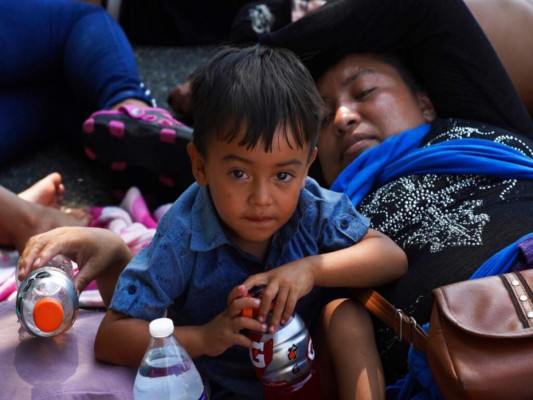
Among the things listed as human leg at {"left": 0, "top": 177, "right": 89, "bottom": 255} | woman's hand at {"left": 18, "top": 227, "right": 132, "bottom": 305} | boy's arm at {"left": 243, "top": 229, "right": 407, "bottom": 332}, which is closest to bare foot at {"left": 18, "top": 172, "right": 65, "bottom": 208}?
human leg at {"left": 0, "top": 177, "right": 89, "bottom": 255}

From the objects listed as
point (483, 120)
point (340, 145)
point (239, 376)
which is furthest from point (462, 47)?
point (239, 376)

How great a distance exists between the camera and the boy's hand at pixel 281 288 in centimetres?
139

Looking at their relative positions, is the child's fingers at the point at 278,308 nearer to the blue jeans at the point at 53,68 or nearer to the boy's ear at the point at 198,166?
the boy's ear at the point at 198,166

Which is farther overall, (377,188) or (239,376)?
→ (377,188)

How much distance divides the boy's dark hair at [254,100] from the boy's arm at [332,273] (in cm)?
24

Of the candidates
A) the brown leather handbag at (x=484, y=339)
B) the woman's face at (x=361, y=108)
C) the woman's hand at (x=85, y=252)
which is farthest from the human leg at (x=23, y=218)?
the brown leather handbag at (x=484, y=339)

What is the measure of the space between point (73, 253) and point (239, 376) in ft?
1.56

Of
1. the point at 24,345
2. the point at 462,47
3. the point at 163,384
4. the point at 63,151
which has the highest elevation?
the point at 462,47

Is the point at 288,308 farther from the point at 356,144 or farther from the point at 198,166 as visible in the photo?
the point at 356,144

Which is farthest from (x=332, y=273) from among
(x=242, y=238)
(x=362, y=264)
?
(x=242, y=238)

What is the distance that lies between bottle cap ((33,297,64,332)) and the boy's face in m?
0.37

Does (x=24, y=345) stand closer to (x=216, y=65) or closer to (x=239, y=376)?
(x=239, y=376)

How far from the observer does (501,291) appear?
1335mm

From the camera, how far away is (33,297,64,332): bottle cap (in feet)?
4.84
